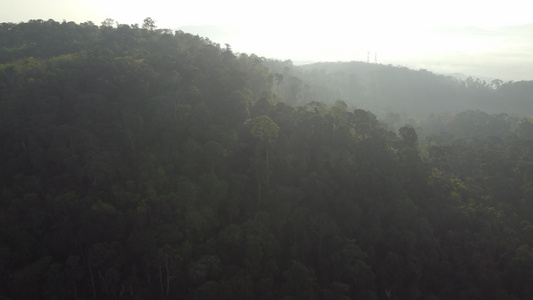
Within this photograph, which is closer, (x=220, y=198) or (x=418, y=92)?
(x=220, y=198)

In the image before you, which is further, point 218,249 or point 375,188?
point 375,188

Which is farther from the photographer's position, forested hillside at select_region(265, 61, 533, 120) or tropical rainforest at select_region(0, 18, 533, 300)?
forested hillside at select_region(265, 61, 533, 120)

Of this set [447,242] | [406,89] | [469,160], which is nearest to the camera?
[447,242]

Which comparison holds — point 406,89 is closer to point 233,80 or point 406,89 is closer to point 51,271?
point 233,80

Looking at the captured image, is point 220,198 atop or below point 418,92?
below

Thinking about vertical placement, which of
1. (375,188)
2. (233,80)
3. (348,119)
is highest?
(233,80)

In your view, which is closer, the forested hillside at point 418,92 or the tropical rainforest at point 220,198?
the tropical rainforest at point 220,198

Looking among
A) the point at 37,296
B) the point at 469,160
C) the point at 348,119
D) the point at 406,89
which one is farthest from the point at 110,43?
the point at 406,89

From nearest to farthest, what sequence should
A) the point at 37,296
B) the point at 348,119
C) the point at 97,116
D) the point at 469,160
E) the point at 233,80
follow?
the point at 37,296 → the point at 97,116 → the point at 348,119 → the point at 233,80 → the point at 469,160
